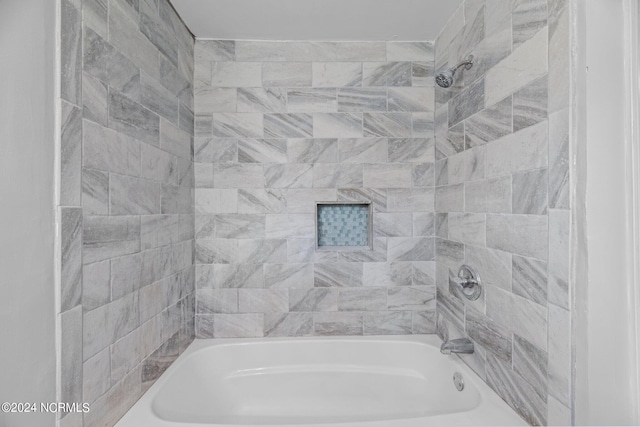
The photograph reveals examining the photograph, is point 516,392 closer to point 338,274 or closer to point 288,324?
point 338,274

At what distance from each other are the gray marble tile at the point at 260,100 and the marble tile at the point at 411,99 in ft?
2.12

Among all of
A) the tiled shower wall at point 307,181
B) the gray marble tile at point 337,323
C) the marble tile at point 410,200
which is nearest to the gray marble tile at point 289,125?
the tiled shower wall at point 307,181

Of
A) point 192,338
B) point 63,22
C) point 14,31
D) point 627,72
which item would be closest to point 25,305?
point 14,31

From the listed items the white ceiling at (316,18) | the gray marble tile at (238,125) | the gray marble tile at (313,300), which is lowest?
the gray marble tile at (313,300)

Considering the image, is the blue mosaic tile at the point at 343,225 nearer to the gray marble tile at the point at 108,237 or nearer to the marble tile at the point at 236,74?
the marble tile at the point at 236,74

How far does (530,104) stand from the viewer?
105cm

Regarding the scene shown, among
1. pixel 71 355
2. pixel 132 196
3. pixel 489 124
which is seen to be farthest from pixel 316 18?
pixel 71 355

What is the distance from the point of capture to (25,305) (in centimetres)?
77

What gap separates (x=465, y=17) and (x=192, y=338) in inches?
87.9

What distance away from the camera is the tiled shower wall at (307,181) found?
184cm

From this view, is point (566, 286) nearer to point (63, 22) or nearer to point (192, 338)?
point (63, 22)

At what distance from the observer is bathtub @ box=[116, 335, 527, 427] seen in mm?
1641

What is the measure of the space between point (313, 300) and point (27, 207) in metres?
1.38

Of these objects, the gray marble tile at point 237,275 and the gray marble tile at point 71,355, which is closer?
the gray marble tile at point 71,355
